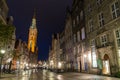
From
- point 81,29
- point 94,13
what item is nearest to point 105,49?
point 94,13

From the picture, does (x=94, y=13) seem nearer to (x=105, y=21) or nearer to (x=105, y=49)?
(x=105, y=21)

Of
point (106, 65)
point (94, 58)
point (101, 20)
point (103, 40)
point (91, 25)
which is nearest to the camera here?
point (106, 65)

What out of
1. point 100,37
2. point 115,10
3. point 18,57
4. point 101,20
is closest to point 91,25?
point 101,20

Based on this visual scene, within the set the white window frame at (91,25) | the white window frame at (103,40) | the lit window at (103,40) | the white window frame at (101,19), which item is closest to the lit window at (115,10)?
the white window frame at (101,19)

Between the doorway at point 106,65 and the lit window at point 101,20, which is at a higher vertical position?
the lit window at point 101,20

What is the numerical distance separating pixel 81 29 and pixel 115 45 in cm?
1559

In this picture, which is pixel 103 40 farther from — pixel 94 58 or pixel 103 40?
pixel 94 58

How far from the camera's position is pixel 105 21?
77.3ft

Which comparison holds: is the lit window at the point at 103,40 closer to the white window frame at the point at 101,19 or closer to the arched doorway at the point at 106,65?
the arched doorway at the point at 106,65

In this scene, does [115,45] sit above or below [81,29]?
below

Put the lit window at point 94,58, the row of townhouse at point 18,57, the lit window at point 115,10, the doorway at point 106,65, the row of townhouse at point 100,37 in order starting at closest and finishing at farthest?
1. the lit window at point 115,10
2. the row of townhouse at point 100,37
3. the doorway at point 106,65
4. the lit window at point 94,58
5. the row of townhouse at point 18,57

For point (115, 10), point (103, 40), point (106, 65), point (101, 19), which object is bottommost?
point (106, 65)

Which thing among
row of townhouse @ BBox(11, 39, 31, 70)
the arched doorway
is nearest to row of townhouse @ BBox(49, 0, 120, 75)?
the arched doorway

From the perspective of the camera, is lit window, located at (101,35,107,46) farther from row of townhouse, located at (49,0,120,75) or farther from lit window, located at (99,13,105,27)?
lit window, located at (99,13,105,27)
